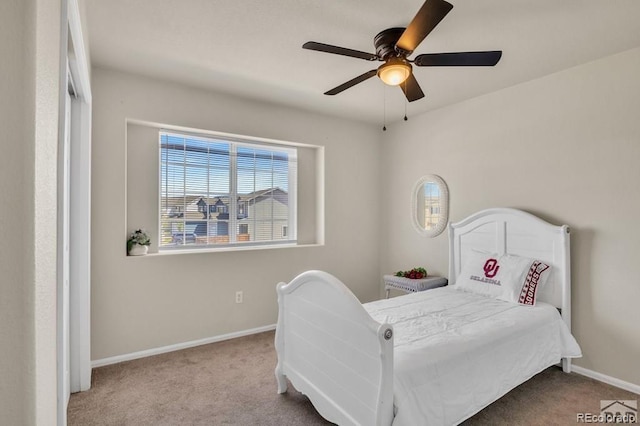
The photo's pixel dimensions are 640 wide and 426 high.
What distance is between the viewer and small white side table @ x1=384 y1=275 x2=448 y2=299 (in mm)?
3510

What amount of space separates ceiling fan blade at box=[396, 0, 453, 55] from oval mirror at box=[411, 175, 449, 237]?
220 cm

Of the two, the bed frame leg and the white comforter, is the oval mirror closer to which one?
the white comforter

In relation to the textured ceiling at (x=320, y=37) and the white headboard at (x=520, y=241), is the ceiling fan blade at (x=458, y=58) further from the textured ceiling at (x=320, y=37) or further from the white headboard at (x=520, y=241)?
the white headboard at (x=520, y=241)

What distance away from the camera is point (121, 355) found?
2947mm

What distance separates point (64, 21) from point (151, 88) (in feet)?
7.15

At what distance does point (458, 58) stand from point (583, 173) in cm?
170

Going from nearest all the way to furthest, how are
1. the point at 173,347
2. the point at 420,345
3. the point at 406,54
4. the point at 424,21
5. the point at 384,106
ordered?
the point at 424,21 → the point at 420,345 → the point at 406,54 → the point at 173,347 → the point at 384,106

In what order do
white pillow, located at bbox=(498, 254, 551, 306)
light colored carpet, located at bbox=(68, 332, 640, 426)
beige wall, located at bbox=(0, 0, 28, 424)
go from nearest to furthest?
beige wall, located at bbox=(0, 0, 28, 424)
light colored carpet, located at bbox=(68, 332, 640, 426)
white pillow, located at bbox=(498, 254, 551, 306)

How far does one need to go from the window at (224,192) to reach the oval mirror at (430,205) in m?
1.51

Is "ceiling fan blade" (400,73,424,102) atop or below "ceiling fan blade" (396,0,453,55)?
below

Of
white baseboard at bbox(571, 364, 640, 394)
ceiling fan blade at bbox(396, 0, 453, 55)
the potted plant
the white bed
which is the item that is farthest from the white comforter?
the potted plant

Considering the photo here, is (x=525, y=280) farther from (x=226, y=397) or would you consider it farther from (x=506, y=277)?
(x=226, y=397)

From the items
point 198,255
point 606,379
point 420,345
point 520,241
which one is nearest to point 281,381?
point 420,345

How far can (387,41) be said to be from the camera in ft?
7.20
